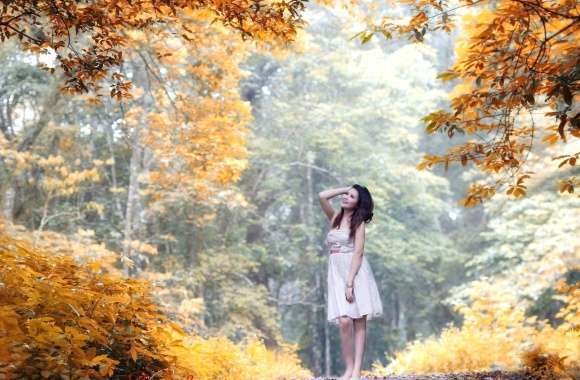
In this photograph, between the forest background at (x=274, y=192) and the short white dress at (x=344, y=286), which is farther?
the forest background at (x=274, y=192)

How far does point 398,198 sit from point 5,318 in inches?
786

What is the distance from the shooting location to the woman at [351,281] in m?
4.86

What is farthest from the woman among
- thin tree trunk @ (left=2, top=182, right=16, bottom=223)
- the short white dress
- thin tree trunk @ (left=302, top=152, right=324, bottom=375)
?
thin tree trunk @ (left=302, top=152, right=324, bottom=375)

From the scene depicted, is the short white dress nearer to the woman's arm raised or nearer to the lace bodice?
the lace bodice

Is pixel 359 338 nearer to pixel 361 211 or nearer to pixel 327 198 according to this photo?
pixel 361 211

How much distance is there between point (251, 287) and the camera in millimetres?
16297

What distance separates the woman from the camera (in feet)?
15.9

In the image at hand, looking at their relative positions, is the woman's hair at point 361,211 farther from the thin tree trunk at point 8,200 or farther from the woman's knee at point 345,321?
the thin tree trunk at point 8,200

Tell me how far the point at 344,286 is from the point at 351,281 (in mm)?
140

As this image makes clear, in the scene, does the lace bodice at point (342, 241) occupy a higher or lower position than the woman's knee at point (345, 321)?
higher

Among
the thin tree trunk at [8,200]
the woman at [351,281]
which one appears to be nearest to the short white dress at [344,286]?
the woman at [351,281]

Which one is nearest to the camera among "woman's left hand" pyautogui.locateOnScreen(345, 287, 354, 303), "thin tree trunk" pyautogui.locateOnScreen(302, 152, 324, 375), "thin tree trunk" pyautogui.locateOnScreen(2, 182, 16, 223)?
"woman's left hand" pyautogui.locateOnScreen(345, 287, 354, 303)

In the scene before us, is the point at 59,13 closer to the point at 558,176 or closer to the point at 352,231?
the point at 352,231

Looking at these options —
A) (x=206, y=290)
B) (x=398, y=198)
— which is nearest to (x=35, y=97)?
(x=206, y=290)
